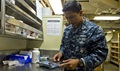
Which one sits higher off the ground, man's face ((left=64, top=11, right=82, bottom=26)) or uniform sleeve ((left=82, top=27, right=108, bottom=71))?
man's face ((left=64, top=11, right=82, bottom=26))

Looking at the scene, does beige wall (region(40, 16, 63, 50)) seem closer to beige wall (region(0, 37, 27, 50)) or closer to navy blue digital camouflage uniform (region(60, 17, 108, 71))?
beige wall (region(0, 37, 27, 50))

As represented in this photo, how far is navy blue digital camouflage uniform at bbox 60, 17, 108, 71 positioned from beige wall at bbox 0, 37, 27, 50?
0.77 meters

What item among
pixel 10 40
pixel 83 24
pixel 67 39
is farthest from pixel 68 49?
pixel 10 40

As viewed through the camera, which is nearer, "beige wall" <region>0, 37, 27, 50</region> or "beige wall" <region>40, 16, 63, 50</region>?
"beige wall" <region>0, 37, 27, 50</region>

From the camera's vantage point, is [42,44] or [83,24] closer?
[83,24]

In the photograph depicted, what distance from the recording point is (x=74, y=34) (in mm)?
1703

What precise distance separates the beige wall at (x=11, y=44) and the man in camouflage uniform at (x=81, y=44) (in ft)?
2.40


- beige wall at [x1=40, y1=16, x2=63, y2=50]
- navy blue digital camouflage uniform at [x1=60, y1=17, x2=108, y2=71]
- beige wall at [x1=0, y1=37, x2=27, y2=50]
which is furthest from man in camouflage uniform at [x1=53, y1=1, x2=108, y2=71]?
beige wall at [x1=40, y1=16, x2=63, y2=50]

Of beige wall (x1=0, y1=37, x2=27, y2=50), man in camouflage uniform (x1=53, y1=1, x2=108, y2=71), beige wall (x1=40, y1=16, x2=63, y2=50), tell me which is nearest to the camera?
man in camouflage uniform (x1=53, y1=1, x2=108, y2=71)

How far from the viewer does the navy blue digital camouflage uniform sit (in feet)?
4.86

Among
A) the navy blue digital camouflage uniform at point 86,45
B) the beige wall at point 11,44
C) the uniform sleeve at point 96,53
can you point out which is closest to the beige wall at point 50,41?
the beige wall at point 11,44

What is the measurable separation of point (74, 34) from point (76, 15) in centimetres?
24

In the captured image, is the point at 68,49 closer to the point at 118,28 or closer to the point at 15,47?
the point at 15,47

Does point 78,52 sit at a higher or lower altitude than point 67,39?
lower
